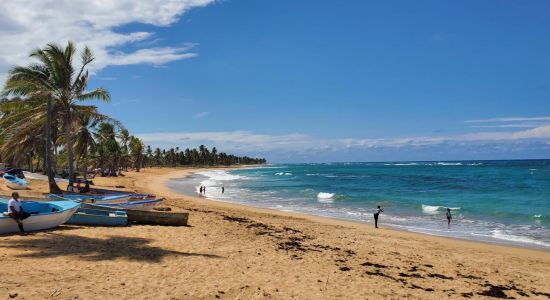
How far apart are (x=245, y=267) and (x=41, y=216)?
6.49m

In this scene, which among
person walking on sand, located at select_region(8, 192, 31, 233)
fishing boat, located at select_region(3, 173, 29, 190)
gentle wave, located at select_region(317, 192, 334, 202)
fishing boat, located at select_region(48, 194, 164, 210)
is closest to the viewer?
person walking on sand, located at select_region(8, 192, 31, 233)

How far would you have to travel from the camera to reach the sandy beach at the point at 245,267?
786 centimetres

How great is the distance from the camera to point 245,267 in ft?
33.4

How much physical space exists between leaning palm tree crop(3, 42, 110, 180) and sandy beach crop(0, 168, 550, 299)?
11688 mm

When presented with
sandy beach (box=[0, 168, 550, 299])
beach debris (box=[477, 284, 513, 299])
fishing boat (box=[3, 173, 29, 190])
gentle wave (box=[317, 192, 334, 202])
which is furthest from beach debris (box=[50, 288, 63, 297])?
gentle wave (box=[317, 192, 334, 202])

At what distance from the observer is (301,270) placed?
10359 millimetres

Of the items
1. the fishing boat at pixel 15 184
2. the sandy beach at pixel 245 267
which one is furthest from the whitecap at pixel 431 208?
the fishing boat at pixel 15 184

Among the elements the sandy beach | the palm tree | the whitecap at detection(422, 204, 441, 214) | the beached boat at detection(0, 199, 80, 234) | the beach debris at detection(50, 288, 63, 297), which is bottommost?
the whitecap at detection(422, 204, 441, 214)

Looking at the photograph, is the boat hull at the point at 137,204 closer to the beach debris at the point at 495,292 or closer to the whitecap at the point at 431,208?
the beach debris at the point at 495,292

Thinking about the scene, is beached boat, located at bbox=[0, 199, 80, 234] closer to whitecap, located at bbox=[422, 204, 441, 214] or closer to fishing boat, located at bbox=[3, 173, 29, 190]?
fishing boat, located at bbox=[3, 173, 29, 190]

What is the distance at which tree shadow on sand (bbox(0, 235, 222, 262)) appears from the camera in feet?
31.8

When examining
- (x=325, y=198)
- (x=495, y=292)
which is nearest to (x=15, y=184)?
(x=325, y=198)

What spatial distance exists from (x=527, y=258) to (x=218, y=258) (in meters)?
11.0

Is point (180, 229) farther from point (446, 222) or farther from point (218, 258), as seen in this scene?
point (446, 222)
